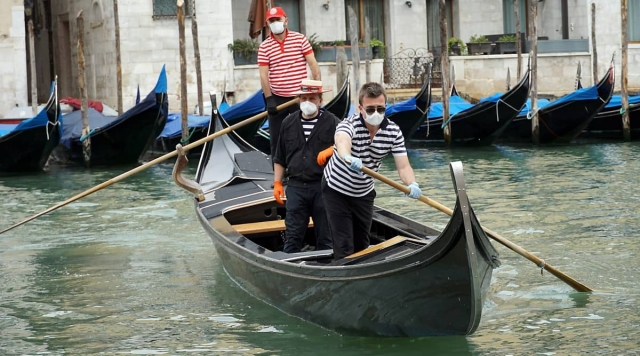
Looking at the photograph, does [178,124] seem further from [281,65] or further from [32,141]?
[281,65]

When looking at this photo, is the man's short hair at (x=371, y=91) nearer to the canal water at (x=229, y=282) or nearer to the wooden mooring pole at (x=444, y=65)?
the canal water at (x=229, y=282)

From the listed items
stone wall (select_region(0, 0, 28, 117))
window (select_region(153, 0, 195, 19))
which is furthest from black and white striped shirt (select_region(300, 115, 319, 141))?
window (select_region(153, 0, 195, 19))

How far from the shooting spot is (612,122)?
464 inches

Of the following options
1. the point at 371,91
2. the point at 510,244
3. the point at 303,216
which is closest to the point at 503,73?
the point at 303,216

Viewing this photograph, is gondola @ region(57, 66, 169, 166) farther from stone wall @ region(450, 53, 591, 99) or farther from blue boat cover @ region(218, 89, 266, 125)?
stone wall @ region(450, 53, 591, 99)

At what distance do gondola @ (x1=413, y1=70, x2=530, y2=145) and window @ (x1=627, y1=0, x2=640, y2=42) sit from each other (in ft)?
15.1

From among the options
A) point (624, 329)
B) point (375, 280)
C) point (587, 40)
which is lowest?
point (624, 329)

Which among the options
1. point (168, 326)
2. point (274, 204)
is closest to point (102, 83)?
point (274, 204)

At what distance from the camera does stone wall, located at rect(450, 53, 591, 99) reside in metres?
13.9

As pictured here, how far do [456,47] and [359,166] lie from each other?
11194 millimetres

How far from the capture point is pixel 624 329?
3645 mm

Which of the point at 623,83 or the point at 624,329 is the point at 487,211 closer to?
the point at 624,329

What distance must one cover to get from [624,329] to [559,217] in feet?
8.06

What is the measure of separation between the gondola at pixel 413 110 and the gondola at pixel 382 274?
6159mm
